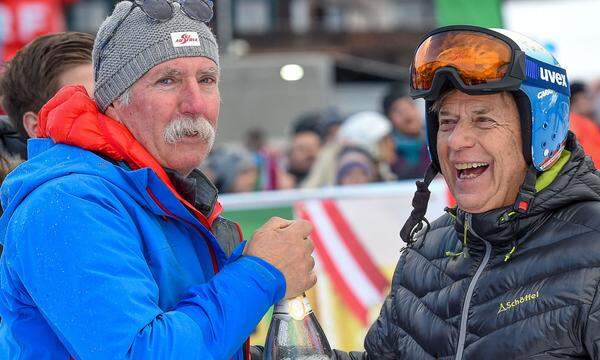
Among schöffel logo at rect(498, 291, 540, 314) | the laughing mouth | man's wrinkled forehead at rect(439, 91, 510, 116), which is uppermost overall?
man's wrinkled forehead at rect(439, 91, 510, 116)

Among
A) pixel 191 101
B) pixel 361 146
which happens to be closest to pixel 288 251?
pixel 191 101

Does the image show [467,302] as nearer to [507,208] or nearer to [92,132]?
[507,208]

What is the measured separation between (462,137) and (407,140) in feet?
20.3

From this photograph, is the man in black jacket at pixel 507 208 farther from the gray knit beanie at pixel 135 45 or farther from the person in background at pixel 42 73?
the person in background at pixel 42 73

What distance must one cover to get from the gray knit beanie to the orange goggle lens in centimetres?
67

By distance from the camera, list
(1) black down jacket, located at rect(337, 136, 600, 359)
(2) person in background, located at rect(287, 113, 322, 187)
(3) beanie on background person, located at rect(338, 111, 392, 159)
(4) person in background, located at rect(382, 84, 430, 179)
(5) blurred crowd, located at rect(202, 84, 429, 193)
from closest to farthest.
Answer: (1) black down jacket, located at rect(337, 136, 600, 359) < (5) blurred crowd, located at rect(202, 84, 429, 193) < (4) person in background, located at rect(382, 84, 430, 179) < (3) beanie on background person, located at rect(338, 111, 392, 159) < (2) person in background, located at rect(287, 113, 322, 187)

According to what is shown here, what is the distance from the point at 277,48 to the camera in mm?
33844

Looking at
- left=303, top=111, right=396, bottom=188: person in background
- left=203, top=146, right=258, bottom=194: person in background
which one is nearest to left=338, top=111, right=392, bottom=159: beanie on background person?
left=303, top=111, right=396, bottom=188: person in background

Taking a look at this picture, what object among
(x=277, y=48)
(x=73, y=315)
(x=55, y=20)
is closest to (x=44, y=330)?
(x=73, y=315)

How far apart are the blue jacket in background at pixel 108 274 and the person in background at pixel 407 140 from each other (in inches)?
231

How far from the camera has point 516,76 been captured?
9.10 feet

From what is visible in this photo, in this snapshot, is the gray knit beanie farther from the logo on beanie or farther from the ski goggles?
the ski goggles

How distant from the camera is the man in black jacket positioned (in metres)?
2.67

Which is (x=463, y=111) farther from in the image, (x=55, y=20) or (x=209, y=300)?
(x=55, y=20)
